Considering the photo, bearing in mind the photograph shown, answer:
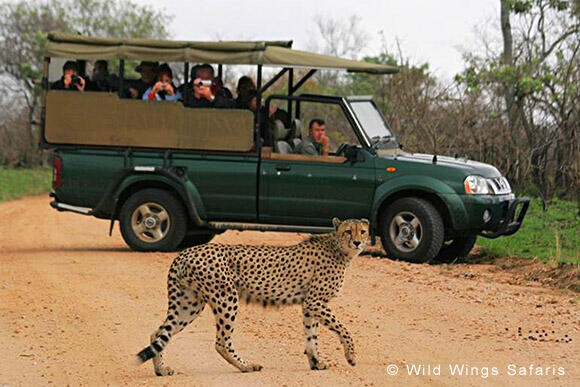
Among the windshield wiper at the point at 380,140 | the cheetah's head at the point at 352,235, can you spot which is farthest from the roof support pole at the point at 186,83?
the cheetah's head at the point at 352,235

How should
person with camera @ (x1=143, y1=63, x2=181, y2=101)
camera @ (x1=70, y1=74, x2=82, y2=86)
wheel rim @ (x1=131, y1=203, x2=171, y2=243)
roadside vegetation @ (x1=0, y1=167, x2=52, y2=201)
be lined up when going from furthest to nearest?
roadside vegetation @ (x1=0, y1=167, x2=52, y2=201)
camera @ (x1=70, y1=74, x2=82, y2=86)
person with camera @ (x1=143, y1=63, x2=181, y2=101)
wheel rim @ (x1=131, y1=203, x2=171, y2=243)

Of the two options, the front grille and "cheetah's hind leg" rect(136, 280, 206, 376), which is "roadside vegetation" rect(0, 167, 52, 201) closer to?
the front grille

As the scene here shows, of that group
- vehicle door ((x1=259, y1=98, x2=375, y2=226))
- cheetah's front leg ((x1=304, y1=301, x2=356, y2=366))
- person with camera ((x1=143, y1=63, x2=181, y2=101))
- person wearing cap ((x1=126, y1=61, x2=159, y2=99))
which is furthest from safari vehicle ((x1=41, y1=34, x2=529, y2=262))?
cheetah's front leg ((x1=304, y1=301, x2=356, y2=366))

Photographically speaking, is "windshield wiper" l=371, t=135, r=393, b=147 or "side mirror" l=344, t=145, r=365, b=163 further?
"windshield wiper" l=371, t=135, r=393, b=147

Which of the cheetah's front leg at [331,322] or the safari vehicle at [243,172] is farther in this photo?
the safari vehicle at [243,172]

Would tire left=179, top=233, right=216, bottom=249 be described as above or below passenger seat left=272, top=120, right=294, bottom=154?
below

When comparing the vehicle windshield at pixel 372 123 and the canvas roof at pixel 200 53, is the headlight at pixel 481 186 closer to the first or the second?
the vehicle windshield at pixel 372 123

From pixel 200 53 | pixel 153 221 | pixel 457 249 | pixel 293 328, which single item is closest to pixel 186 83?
pixel 200 53

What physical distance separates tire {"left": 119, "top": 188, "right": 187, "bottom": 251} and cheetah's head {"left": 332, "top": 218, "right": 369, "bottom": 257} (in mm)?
6443

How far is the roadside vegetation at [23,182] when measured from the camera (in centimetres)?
2869

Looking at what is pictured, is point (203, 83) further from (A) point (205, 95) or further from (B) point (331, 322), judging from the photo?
(B) point (331, 322)

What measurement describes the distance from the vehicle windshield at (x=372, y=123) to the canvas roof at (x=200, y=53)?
0.45 m

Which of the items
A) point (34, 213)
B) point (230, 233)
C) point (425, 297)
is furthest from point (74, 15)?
point (425, 297)

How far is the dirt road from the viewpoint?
23.1ft
